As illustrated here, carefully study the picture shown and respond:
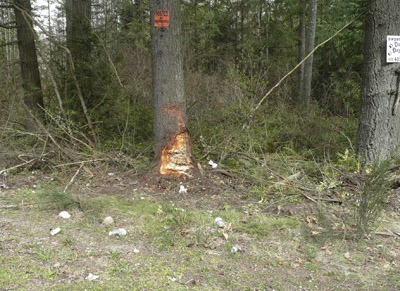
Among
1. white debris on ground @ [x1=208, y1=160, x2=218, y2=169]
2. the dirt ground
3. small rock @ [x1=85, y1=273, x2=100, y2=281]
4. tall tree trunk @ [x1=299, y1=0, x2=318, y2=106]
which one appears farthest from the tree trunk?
tall tree trunk @ [x1=299, y1=0, x2=318, y2=106]

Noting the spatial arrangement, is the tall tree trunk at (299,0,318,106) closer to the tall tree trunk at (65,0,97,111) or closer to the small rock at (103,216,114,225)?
the tall tree trunk at (65,0,97,111)

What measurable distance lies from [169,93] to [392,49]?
296 cm

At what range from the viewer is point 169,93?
4770 mm

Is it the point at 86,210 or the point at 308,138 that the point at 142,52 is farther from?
the point at 86,210

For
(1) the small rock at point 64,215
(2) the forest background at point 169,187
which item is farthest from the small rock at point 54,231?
(1) the small rock at point 64,215

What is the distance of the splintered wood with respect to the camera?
4.83m

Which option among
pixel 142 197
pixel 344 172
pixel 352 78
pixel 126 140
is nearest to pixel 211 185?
pixel 142 197

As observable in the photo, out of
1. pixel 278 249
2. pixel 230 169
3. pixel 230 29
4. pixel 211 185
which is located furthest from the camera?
→ pixel 230 29

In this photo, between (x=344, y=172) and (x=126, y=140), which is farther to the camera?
(x=126, y=140)

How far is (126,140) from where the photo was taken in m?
6.30

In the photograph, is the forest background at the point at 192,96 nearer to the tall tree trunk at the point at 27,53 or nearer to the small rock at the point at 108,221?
the tall tree trunk at the point at 27,53

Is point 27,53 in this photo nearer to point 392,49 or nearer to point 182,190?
point 182,190

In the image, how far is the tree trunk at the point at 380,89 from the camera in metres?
4.92

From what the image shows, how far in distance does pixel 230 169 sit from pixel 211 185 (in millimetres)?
567
